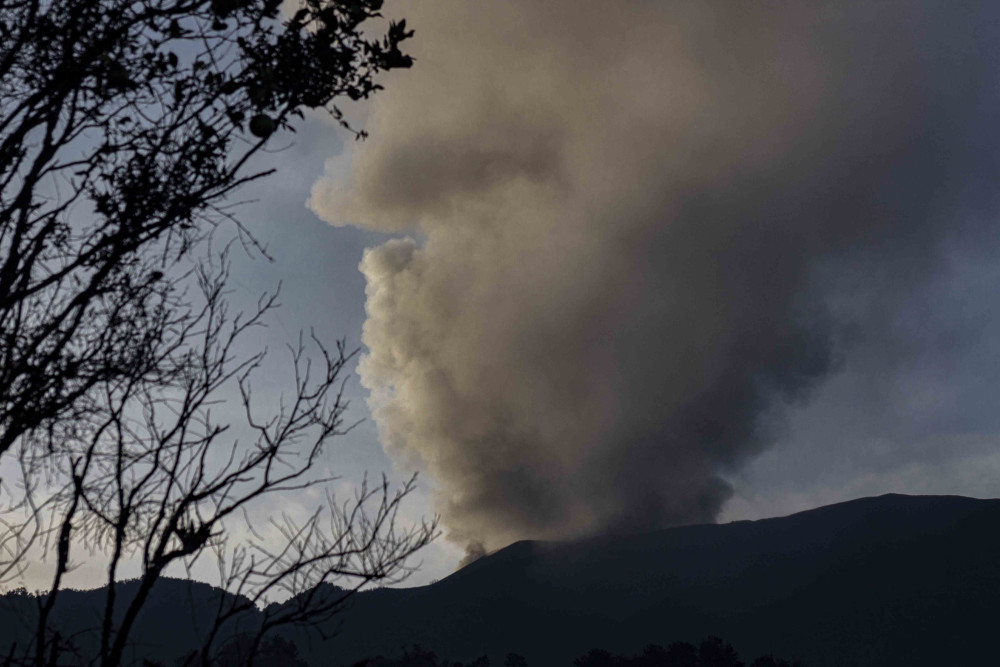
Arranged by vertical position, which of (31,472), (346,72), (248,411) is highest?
(346,72)

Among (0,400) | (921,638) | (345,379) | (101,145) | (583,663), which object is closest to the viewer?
(0,400)

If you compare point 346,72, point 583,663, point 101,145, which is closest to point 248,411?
point 101,145

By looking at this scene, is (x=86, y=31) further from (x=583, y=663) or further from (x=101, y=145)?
(x=583, y=663)

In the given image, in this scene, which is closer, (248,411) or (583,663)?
Result: (248,411)

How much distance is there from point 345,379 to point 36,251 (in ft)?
9.80

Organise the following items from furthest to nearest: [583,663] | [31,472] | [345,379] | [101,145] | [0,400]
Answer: [583,663] < [345,379] < [101,145] < [31,472] < [0,400]

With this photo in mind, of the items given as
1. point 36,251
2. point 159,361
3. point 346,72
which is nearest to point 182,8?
point 346,72

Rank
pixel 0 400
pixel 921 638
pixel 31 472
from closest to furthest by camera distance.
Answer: pixel 0 400 → pixel 31 472 → pixel 921 638

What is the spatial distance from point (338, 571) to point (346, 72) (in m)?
4.96

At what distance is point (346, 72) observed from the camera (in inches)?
274

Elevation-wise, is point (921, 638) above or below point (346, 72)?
below

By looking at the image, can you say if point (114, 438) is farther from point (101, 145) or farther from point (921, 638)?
point (921, 638)

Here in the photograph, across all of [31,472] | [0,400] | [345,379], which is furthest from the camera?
[345,379]

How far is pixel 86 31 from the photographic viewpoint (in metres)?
6.44
